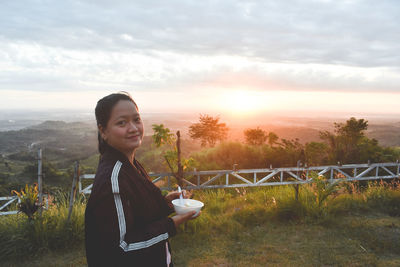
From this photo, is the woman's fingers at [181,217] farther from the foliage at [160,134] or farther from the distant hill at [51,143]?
the distant hill at [51,143]

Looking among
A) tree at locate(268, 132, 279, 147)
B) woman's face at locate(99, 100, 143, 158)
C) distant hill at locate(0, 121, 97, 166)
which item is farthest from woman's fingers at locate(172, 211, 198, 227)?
distant hill at locate(0, 121, 97, 166)

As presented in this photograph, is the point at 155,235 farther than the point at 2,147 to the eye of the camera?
No

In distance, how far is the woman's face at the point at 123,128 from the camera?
1.64 m

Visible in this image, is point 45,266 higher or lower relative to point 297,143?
lower

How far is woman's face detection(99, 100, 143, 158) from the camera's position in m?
1.64

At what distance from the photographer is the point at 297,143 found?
15758mm

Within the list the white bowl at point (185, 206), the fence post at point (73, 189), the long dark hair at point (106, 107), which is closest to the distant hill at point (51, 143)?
the fence post at point (73, 189)

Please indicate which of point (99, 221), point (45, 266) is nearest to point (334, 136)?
point (45, 266)

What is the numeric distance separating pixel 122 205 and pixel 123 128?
0.49m

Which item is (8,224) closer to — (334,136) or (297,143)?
(297,143)

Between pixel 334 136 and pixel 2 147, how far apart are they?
55722 millimetres

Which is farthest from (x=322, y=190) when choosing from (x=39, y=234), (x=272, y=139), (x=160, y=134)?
(x=272, y=139)

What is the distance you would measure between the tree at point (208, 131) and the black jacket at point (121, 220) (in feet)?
89.2

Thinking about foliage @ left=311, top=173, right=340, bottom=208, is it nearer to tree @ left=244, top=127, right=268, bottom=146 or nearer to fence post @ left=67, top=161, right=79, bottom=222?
fence post @ left=67, top=161, right=79, bottom=222
